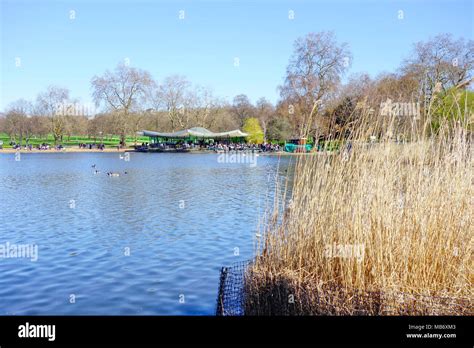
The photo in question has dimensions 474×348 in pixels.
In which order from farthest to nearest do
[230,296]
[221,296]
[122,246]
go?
[122,246] < [230,296] < [221,296]

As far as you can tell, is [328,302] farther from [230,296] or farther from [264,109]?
[264,109]

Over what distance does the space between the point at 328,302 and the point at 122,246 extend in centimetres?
613

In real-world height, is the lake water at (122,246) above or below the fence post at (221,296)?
below

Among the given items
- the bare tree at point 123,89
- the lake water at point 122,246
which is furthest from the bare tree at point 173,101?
the lake water at point 122,246

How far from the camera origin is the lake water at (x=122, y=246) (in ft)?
22.7

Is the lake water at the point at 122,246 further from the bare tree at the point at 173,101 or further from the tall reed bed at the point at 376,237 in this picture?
the bare tree at the point at 173,101

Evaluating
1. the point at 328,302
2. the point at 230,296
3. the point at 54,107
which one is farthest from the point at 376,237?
the point at 54,107

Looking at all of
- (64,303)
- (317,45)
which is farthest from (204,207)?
(317,45)

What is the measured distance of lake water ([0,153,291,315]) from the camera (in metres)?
6.91

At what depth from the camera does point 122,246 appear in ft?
32.8

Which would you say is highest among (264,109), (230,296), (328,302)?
(264,109)

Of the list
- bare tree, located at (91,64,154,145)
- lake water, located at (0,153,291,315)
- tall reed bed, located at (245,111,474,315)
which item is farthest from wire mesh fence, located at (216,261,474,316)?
bare tree, located at (91,64,154,145)

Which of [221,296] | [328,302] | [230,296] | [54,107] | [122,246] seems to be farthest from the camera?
[54,107]

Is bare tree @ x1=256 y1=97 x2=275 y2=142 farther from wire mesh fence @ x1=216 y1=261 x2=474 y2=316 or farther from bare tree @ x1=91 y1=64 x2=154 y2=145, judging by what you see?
wire mesh fence @ x1=216 y1=261 x2=474 y2=316
